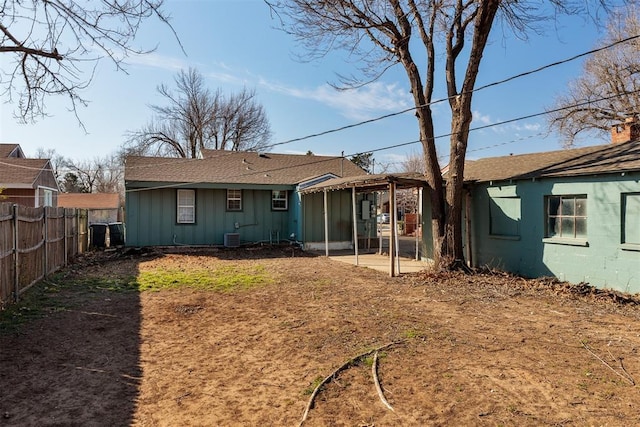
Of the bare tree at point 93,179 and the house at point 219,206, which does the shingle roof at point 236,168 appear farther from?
the bare tree at point 93,179

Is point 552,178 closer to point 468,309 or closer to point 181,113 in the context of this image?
point 468,309

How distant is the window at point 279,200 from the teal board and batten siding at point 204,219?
0.18 m

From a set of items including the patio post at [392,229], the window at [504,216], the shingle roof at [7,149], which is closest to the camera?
the patio post at [392,229]

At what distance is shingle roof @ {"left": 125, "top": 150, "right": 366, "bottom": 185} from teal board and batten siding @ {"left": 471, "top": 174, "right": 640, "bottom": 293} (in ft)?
27.2

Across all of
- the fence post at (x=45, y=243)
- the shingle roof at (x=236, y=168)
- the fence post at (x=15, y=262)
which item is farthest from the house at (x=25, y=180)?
the fence post at (x=15, y=262)

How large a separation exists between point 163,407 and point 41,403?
3.49ft

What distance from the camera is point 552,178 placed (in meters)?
9.38

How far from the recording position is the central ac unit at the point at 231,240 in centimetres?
1599

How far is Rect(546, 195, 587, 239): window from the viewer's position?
891cm

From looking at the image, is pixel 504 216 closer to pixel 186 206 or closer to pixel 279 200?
pixel 279 200

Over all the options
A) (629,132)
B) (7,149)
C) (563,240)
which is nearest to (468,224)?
(563,240)

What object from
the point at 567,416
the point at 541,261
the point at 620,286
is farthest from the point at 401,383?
the point at 541,261

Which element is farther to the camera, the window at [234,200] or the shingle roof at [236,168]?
the window at [234,200]

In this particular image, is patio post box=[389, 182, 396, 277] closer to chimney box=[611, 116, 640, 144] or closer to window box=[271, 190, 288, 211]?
chimney box=[611, 116, 640, 144]
